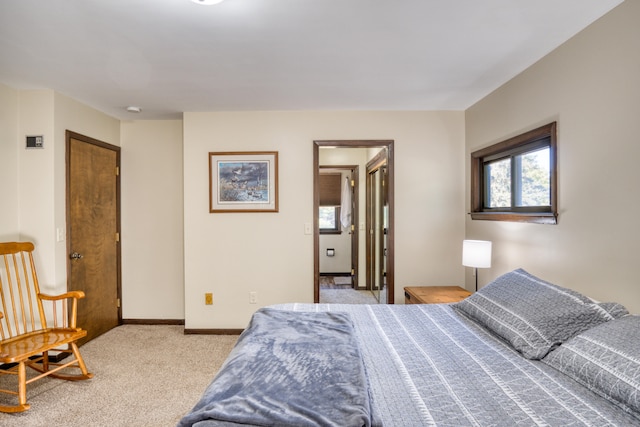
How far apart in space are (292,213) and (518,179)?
6.96ft

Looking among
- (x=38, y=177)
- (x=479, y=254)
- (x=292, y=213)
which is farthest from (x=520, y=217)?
(x=38, y=177)

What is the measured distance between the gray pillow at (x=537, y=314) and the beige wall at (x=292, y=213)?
1624 millimetres

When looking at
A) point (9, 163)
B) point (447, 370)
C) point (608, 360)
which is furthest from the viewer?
point (9, 163)

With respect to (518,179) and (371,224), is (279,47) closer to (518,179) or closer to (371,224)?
(518,179)

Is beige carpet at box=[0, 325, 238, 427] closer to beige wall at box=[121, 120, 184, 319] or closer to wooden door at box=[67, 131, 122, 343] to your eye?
wooden door at box=[67, 131, 122, 343]

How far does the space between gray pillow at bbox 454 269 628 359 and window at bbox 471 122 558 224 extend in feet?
2.28

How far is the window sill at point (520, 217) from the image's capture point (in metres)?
2.20

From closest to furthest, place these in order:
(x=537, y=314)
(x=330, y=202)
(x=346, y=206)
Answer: (x=537, y=314), (x=346, y=206), (x=330, y=202)

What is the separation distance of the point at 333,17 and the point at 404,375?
179cm

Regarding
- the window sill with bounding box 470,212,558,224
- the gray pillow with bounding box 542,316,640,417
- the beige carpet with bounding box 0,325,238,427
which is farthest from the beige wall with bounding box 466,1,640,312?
the beige carpet with bounding box 0,325,238,427

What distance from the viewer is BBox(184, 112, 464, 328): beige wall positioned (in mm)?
3510

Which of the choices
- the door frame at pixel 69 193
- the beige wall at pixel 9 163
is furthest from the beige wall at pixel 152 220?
the beige wall at pixel 9 163

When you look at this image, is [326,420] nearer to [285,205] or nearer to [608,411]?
[608,411]

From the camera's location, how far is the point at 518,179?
2762 mm
